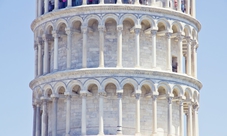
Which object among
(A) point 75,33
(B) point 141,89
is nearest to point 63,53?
(A) point 75,33

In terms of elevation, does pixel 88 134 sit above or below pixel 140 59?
below

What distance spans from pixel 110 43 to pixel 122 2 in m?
2.59

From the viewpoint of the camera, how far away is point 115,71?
57.6m

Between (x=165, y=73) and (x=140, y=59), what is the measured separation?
1.70 m

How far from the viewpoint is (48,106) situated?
198 ft

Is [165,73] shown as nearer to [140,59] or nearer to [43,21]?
[140,59]

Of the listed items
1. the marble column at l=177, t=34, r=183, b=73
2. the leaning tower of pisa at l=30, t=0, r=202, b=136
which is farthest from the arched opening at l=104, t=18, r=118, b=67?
the marble column at l=177, t=34, r=183, b=73

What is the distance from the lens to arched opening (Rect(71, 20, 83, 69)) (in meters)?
59.1

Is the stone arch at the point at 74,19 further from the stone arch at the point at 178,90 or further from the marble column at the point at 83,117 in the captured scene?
the stone arch at the point at 178,90

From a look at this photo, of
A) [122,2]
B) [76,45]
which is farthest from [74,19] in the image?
[122,2]

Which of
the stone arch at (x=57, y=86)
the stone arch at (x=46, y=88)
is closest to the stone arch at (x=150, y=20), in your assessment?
the stone arch at (x=57, y=86)

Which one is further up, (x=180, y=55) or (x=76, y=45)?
(x=76, y=45)

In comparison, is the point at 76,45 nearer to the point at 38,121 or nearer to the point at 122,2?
the point at 122,2

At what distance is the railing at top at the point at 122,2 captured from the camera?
5966 centimetres
